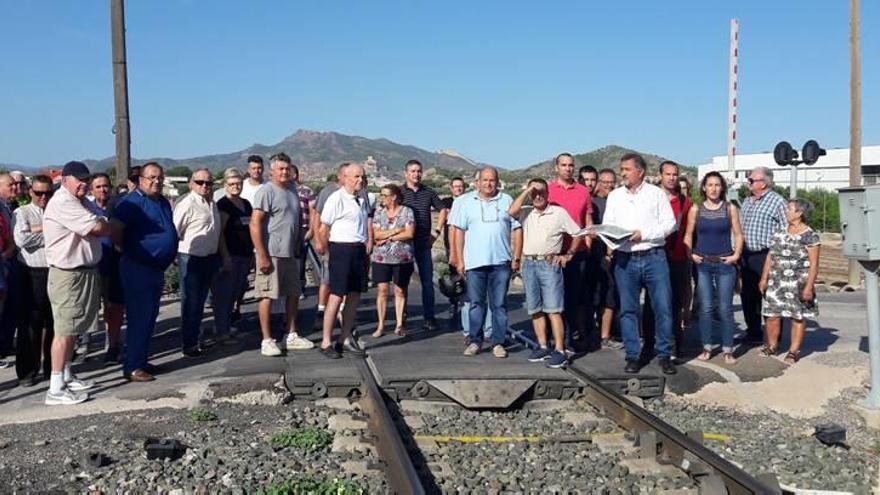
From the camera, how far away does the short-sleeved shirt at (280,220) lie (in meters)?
8.66

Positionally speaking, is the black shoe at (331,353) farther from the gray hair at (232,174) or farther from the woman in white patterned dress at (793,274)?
the woman in white patterned dress at (793,274)

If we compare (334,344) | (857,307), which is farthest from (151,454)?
(857,307)

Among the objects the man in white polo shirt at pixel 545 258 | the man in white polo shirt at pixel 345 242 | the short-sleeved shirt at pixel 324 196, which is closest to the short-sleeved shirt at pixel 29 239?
the man in white polo shirt at pixel 345 242

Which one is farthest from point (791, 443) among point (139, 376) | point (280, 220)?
point (139, 376)

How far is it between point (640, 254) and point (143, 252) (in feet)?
15.0

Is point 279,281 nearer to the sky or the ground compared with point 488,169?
nearer to the ground

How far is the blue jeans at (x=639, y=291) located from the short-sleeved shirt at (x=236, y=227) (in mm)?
3980

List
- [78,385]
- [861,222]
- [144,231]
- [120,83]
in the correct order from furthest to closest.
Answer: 1. [120,83]
2. [144,231]
3. [78,385]
4. [861,222]

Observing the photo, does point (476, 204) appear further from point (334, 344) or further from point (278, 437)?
point (278, 437)

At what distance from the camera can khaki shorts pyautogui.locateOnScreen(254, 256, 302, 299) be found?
8680mm

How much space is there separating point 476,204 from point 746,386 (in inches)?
122

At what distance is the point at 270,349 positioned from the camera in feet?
28.8

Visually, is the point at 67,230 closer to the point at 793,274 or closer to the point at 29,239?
the point at 29,239

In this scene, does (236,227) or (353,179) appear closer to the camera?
(353,179)
